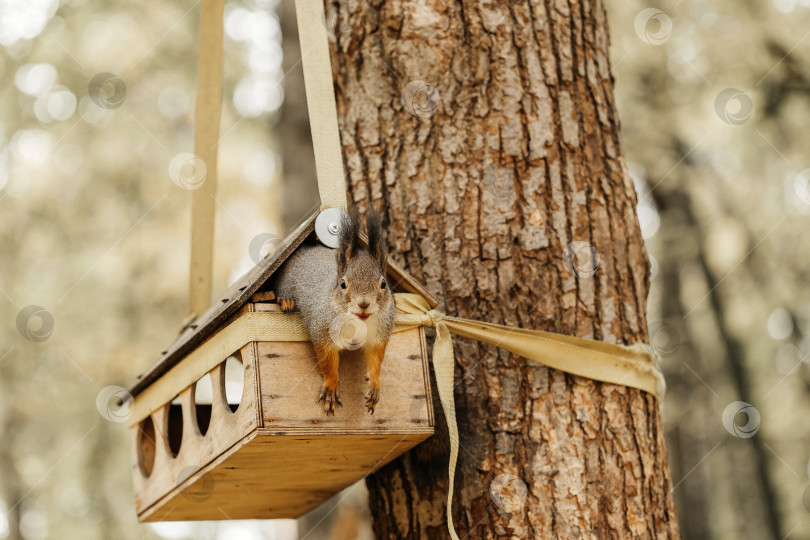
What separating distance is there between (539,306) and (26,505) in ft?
23.2

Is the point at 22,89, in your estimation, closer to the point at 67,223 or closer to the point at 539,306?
the point at 67,223

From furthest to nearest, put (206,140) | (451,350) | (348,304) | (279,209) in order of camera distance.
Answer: (279,209) < (206,140) < (451,350) < (348,304)

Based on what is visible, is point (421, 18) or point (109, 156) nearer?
point (421, 18)

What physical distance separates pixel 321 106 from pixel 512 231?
0.62 metres

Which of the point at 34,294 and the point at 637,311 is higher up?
the point at 34,294

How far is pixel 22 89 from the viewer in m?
6.21

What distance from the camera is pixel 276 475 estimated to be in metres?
2.17

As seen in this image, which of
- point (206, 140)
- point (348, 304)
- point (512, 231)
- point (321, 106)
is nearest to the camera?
point (348, 304)

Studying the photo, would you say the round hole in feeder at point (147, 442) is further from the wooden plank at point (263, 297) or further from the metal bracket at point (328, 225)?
the metal bracket at point (328, 225)

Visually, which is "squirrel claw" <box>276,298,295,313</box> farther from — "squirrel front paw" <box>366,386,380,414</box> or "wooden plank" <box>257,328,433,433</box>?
"squirrel front paw" <box>366,386,380,414</box>

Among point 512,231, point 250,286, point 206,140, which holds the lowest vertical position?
point 250,286

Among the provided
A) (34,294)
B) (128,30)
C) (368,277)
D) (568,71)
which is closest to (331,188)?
(368,277)

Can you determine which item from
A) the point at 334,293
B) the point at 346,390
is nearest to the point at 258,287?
the point at 334,293

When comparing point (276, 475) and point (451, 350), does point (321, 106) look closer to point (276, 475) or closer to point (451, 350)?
point (451, 350)
